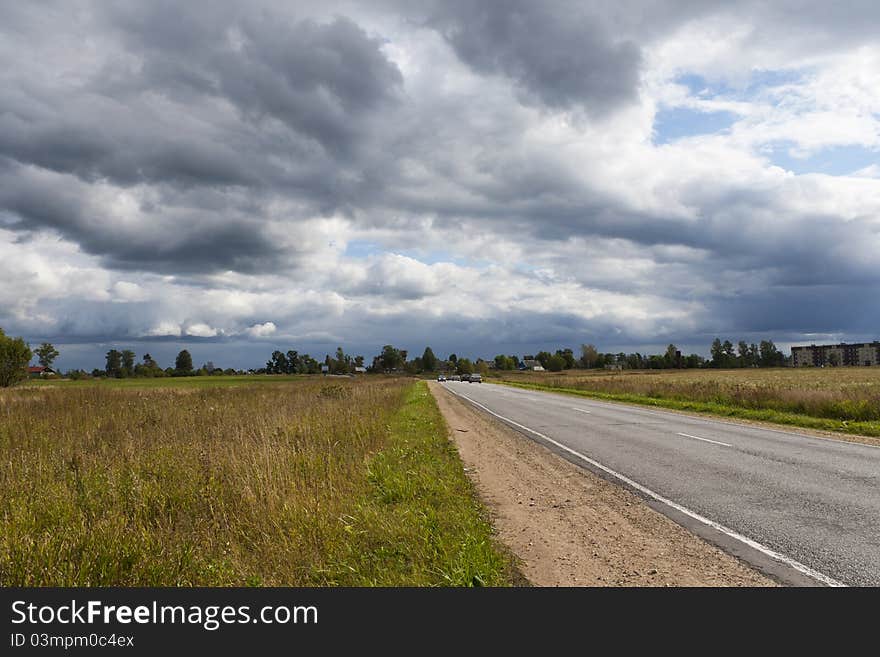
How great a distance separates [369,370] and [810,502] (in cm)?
19221

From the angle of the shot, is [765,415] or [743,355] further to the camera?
[743,355]

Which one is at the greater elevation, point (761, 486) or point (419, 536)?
point (419, 536)

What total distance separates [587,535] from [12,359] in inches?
3610

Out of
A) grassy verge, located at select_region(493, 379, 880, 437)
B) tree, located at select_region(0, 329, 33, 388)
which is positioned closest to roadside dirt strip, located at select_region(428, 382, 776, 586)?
grassy verge, located at select_region(493, 379, 880, 437)

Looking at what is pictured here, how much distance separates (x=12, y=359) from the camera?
7738 cm

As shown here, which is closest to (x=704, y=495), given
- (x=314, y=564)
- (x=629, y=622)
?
(x=629, y=622)

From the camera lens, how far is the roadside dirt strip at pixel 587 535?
17.9 ft

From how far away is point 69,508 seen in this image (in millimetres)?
7258

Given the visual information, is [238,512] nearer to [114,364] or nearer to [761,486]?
[761,486]

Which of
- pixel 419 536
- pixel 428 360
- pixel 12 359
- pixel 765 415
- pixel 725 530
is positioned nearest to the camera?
pixel 419 536

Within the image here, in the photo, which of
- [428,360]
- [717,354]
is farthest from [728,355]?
[428,360]

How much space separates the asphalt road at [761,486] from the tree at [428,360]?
179 meters

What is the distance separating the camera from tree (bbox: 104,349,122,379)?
156 metres

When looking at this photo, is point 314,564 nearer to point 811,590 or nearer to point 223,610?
point 223,610
